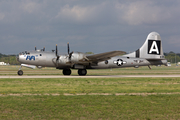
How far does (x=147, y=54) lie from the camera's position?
42.6 meters

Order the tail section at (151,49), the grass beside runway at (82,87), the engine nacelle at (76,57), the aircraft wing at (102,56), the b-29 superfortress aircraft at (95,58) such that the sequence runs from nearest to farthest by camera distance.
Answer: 1. the grass beside runway at (82,87)
2. the aircraft wing at (102,56)
3. the engine nacelle at (76,57)
4. the b-29 superfortress aircraft at (95,58)
5. the tail section at (151,49)

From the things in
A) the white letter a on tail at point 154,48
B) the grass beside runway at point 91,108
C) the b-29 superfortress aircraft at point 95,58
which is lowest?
the grass beside runway at point 91,108

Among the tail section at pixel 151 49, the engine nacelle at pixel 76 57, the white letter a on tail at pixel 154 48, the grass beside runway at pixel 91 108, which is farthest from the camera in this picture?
the white letter a on tail at pixel 154 48

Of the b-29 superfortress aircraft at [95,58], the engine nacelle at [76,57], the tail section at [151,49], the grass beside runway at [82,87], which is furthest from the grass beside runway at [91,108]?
the tail section at [151,49]

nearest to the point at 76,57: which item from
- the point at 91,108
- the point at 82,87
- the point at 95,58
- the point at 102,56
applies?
the point at 95,58

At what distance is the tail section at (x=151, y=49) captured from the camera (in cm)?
4235

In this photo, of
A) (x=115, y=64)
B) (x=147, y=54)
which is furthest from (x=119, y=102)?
(x=147, y=54)

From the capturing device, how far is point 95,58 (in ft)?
121

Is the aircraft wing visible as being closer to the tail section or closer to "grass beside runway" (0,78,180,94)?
the tail section

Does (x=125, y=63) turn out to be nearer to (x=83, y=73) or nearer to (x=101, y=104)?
(x=83, y=73)

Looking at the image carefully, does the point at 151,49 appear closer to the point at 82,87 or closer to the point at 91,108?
the point at 82,87

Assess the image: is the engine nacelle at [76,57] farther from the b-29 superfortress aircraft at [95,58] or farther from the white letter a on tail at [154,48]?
the white letter a on tail at [154,48]

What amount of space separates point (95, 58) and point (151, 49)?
1219cm

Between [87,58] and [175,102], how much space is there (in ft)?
78.3
